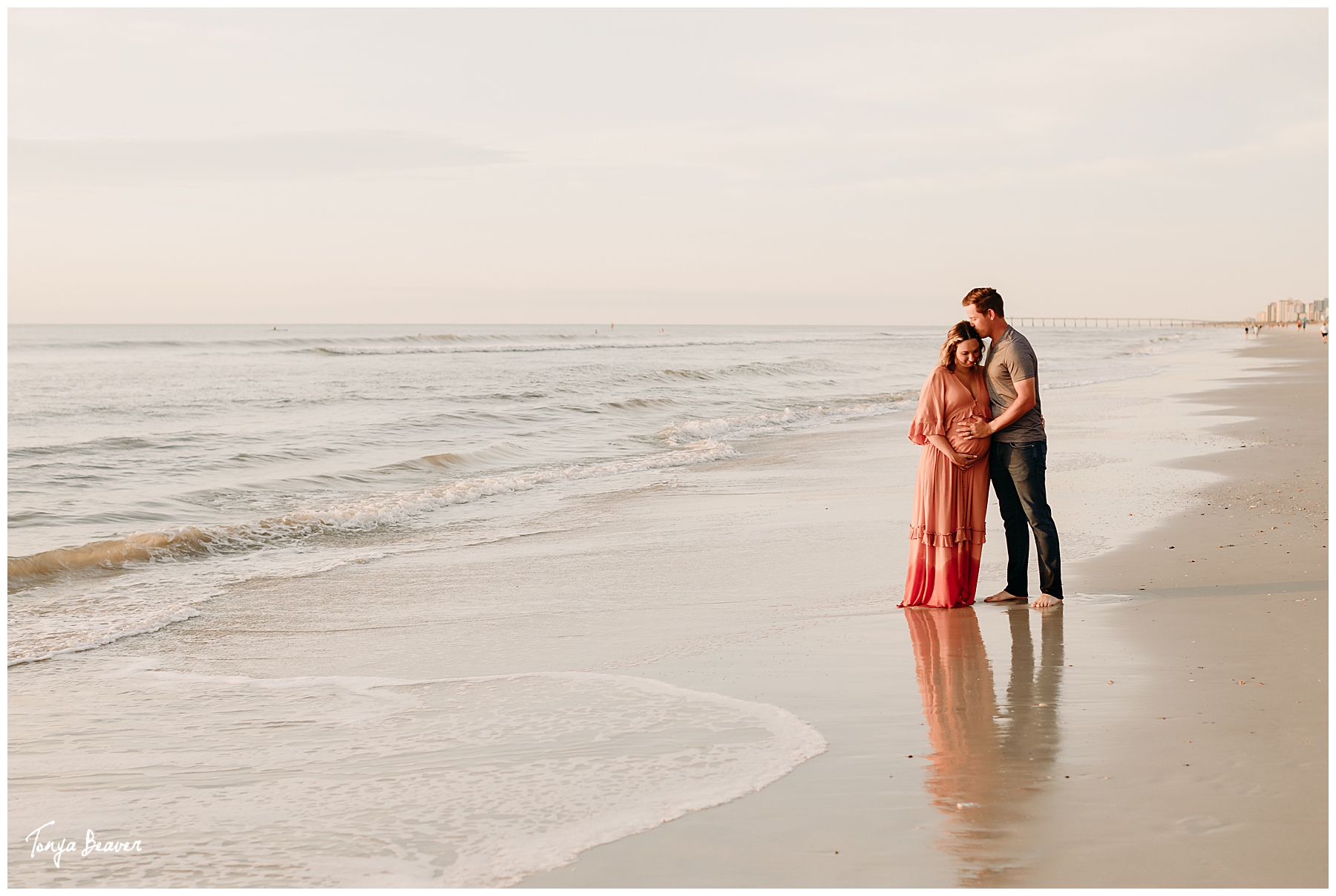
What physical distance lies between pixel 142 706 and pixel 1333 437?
5.59 m

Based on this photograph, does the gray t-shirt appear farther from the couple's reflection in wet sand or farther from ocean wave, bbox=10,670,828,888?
ocean wave, bbox=10,670,828,888

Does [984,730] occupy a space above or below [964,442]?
below

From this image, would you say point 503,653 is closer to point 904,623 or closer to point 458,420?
point 904,623

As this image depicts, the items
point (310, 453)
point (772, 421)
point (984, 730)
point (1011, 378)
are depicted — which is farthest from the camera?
point (772, 421)

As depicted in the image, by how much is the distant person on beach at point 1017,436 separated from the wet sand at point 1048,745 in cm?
25

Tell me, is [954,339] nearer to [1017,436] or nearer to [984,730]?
[1017,436]

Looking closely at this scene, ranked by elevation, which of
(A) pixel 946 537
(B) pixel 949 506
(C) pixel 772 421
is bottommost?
(C) pixel 772 421

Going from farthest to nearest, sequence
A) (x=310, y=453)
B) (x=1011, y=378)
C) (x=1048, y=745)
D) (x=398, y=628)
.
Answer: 1. (x=310, y=453)
2. (x=398, y=628)
3. (x=1011, y=378)
4. (x=1048, y=745)

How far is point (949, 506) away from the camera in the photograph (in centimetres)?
562

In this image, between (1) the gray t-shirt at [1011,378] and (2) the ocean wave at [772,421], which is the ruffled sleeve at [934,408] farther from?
(2) the ocean wave at [772,421]

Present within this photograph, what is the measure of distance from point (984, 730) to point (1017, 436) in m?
2.29

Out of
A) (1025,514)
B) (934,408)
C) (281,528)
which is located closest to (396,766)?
(934,408)

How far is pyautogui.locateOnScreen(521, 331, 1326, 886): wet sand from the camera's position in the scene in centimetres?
283

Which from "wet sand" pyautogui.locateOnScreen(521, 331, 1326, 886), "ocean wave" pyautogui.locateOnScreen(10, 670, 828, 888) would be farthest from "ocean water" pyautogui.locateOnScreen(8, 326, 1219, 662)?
"wet sand" pyautogui.locateOnScreen(521, 331, 1326, 886)
